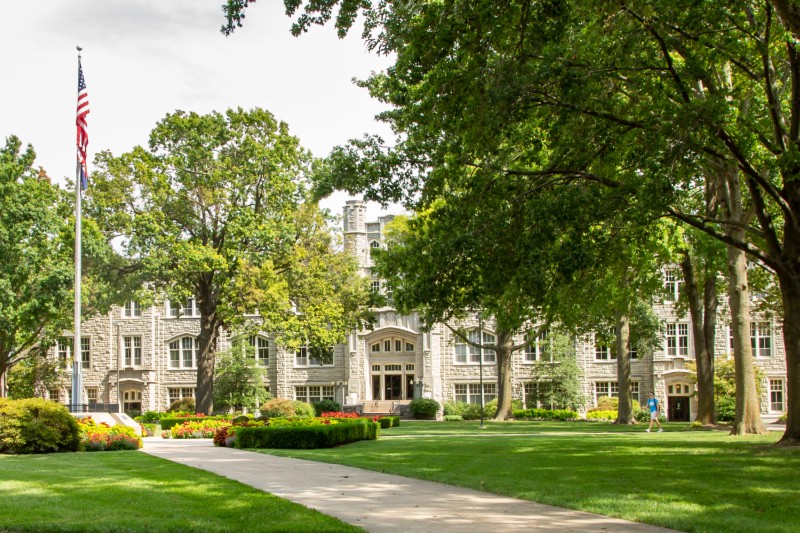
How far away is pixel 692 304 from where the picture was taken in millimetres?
30125

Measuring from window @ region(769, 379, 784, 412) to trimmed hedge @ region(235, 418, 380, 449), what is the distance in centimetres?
3287

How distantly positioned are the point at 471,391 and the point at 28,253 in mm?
27956

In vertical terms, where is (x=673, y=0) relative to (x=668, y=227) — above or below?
above

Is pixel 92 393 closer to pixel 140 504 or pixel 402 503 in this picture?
pixel 140 504

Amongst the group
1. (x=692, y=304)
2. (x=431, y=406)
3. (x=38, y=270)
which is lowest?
(x=431, y=406)

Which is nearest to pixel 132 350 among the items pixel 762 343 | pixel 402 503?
pixel 762 343

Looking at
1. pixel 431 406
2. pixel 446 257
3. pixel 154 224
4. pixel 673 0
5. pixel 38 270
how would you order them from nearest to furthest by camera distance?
1. pixel 673 0
2. pixel 446 257
3. pixel 154 224
4. pixel 38 270
5. pixel 431 406

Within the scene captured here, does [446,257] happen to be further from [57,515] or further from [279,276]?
[279,276]

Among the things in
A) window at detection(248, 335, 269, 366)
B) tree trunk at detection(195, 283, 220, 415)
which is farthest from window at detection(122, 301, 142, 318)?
tree trunk at detection(195, 283, 220, 415)

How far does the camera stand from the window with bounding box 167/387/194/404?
5644cm

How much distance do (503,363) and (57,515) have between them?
110ft

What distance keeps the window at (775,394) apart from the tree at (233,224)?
25993mm

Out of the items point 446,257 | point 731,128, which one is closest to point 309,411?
point 446,257

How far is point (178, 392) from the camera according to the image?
5659 centimetres
